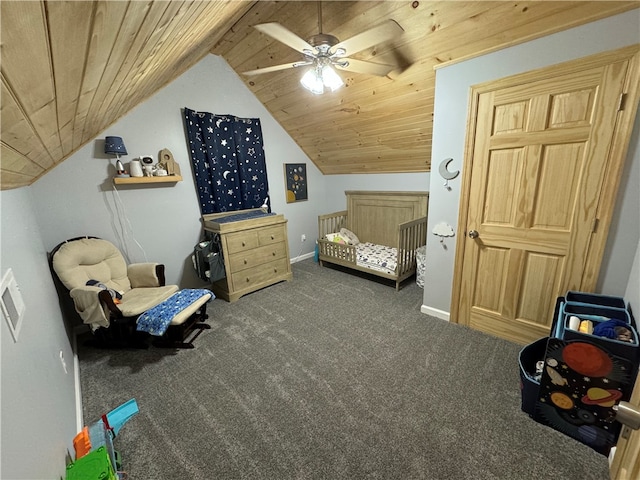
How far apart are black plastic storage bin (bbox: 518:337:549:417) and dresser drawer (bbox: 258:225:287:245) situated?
2.63 meters

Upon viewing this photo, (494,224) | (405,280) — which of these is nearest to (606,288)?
(494,224)

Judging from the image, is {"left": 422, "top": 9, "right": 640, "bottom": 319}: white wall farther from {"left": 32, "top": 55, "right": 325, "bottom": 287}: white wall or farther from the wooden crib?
{"left": 32, "top": 55, "right": 325, "bottom": 287}: white wall

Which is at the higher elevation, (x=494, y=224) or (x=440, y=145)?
(x=440, y=145)

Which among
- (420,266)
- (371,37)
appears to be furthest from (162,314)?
(420,266)

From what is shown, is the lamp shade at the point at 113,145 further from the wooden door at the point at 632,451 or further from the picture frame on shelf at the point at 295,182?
the wooden door at the point at 632,451

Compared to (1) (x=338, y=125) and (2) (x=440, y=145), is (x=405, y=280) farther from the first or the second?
(1) (x=338, y=125)

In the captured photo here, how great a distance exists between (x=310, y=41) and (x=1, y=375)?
1.96m

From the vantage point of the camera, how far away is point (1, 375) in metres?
0.69

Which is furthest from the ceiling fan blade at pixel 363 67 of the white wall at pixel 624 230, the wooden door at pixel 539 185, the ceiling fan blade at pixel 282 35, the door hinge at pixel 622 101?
the white wall at pixel 624 230

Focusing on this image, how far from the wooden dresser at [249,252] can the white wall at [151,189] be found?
0.40m

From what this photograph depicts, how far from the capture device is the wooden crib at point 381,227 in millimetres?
3210

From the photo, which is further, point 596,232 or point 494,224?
point 494,224

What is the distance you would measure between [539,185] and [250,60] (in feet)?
10.0

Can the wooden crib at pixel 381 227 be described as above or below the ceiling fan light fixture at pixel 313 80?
below
